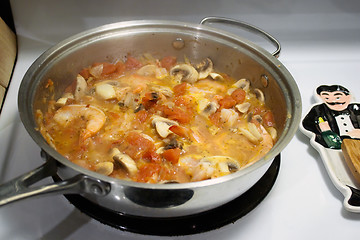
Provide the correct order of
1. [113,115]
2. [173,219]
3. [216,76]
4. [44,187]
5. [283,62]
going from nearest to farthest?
[44,187] → [173,219] → [113,115] → [216,76] → [283,62]

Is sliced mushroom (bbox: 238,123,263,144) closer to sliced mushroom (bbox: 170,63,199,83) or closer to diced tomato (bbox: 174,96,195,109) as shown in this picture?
diced tomato (bbox: 174,96,195,109)

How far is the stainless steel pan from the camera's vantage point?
0.98 meters

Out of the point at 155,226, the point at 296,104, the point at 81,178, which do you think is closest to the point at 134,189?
the point at 81,178

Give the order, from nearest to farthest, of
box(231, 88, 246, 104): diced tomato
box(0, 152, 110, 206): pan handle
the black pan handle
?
1. box(0, 152, 110, 206): pan handle
2. the black pan handle
3. box(231, 88, 246, 104): diced tomato

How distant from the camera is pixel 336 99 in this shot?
172 centimetres

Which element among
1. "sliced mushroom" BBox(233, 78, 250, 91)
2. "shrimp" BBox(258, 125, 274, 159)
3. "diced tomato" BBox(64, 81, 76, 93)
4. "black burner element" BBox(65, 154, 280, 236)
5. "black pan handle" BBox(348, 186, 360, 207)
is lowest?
"black burner element" BBox(65, 154, 280, 236)

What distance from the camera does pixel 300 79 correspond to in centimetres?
190

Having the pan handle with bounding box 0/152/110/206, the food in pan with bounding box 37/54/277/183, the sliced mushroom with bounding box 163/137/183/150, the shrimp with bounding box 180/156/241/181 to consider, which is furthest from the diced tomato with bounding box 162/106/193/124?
the pan handle with bounding box 0/152/110/206

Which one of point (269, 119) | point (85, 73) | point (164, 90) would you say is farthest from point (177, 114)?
point (85, 73)

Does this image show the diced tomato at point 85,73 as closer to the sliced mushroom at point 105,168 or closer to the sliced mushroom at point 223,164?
the sliced mushroom at point 105,168

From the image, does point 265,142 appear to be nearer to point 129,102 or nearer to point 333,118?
point 333,118

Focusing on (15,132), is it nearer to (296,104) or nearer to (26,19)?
(26,19)

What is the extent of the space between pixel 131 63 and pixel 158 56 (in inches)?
5.6

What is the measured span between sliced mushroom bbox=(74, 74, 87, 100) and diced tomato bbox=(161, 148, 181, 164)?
54 centimetres
